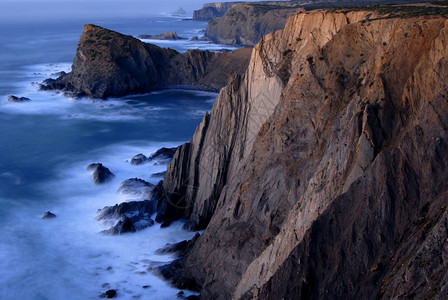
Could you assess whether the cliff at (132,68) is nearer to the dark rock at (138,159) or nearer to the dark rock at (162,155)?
→ the dark rock at (162,155)

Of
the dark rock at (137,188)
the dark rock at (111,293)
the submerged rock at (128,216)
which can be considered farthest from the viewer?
the dark rock at (137,188)

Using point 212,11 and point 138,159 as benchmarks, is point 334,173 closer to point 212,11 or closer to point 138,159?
point 138,159

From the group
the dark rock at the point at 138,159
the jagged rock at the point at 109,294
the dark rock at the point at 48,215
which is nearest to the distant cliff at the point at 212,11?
the dark rock at the point at 138,159

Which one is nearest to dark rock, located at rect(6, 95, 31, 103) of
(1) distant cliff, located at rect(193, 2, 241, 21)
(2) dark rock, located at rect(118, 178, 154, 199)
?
(2) dark rock, located at rect(118, 178, 154, 199)

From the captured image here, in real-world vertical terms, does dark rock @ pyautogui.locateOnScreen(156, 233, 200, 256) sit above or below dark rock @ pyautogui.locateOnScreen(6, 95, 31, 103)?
below

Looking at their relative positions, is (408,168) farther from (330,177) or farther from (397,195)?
(330,177)

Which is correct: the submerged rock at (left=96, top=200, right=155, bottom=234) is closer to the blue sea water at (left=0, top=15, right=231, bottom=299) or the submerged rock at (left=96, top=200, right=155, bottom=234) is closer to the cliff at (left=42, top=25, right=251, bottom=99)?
the blue sea water at (left=0, top=15, right=231, bottom=299)

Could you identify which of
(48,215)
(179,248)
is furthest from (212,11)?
(179,248)
